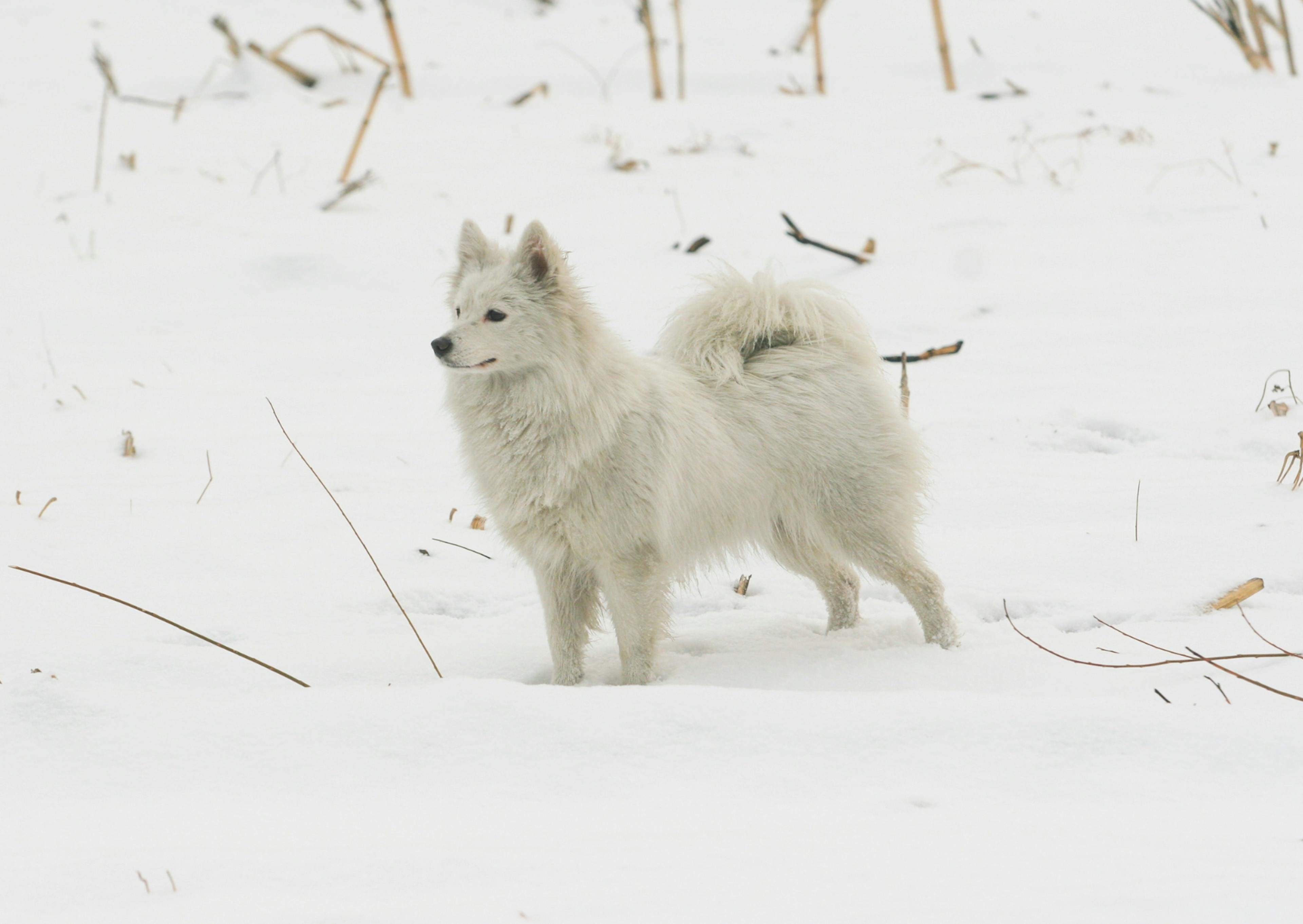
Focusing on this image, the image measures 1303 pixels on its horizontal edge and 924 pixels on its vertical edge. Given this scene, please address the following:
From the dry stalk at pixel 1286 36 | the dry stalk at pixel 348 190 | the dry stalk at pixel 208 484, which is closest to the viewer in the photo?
the dry stalk at pixel 208 484

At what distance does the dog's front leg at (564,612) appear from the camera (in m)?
3.67

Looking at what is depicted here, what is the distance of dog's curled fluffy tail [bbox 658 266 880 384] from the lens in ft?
13.3

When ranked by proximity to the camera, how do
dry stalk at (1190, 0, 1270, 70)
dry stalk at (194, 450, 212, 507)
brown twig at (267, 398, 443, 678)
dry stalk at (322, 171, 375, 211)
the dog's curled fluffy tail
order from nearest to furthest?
brown twig at (267, 398, 443, 678) < the dog's curled fluffy tail < dry stalk at (194, 450, 212, 507) < dry stalk at (322, 171, 375, 211) < dry stalk at (1190, 0, 1270, 70)

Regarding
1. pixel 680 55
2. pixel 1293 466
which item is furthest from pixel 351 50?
pixel 1293 466

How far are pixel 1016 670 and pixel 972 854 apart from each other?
135 centimetres

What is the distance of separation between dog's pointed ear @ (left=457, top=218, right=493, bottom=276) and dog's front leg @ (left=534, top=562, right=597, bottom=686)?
3.61 feet

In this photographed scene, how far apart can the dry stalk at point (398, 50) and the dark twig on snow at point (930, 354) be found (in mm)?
5610

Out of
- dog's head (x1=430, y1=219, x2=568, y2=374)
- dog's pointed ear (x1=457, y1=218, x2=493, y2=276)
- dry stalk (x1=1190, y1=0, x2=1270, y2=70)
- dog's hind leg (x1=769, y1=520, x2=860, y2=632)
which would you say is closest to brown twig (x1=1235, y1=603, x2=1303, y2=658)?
dog's hind leg (x1=769, y1=520, x2=860, y2=632)

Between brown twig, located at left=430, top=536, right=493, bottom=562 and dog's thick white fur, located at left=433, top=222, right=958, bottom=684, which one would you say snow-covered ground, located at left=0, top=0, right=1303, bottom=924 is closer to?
brown twig, located at left=430, top=536, right=493, bottom=562

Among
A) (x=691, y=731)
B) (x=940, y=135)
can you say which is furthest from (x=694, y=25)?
(x=691, y=731)

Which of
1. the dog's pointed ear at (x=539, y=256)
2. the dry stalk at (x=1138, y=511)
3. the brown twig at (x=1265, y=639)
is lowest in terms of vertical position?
the dry stalk at (x=1138, y=511)

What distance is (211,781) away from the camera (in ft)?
8.30

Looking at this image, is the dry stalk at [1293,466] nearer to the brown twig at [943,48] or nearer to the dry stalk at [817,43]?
the brown twig at [943,48]

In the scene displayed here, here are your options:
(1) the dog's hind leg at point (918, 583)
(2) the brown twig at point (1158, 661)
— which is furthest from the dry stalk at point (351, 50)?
(2) the brown twig at point (1158, 661)
